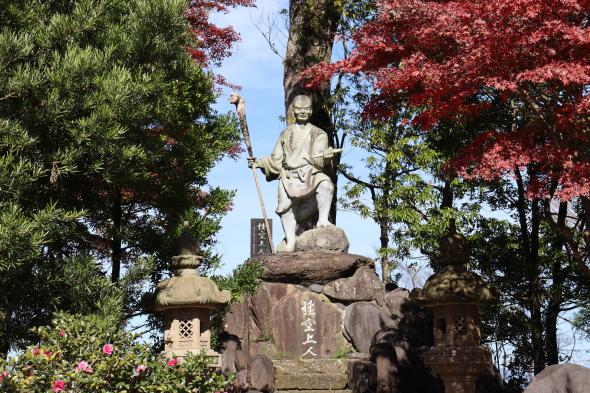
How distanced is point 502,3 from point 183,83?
3490mm

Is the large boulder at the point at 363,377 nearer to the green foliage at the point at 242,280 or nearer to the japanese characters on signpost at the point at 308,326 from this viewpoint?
the japanese characters on signpost at the point at 308,326

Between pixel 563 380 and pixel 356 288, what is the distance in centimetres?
386

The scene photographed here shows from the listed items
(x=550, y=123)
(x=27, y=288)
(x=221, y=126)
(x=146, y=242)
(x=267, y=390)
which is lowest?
(x=267, y=390)

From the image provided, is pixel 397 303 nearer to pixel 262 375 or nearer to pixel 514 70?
pixel 262 375

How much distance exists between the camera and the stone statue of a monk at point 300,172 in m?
11.7

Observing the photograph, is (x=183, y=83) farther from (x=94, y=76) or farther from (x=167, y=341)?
(x=167, y=341)

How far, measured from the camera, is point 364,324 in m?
10.6

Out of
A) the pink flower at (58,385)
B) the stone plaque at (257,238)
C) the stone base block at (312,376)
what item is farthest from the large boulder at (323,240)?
the stone plaque at (257,238)

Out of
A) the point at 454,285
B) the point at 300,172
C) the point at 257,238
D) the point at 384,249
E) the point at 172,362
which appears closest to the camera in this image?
the point at 172,362

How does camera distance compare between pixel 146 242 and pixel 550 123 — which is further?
pixel 146 242

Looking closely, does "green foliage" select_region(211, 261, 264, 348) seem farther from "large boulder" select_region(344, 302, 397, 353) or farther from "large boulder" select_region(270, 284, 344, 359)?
"large boulder" select_region(344, 302, 397, 353)

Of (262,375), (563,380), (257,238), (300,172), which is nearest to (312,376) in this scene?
(262,375)

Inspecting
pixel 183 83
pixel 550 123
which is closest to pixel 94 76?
pixel 183 83

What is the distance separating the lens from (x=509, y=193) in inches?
538
